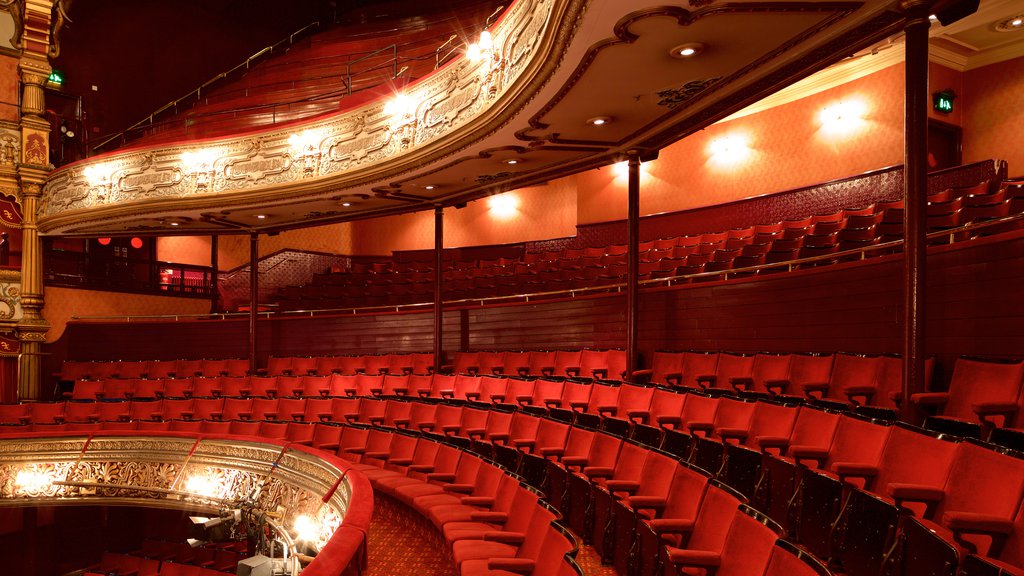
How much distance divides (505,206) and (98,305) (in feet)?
15.1

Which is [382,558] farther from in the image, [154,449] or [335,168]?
[335,168]

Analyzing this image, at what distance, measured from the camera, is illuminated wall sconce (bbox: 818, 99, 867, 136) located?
227 inches

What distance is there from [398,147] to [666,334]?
90.6 inches

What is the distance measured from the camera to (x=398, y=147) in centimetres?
525

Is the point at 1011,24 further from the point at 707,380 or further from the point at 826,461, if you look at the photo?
the point at 826,461

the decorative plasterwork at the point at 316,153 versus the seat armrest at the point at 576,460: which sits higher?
the decorative plasterwork at the point at 316,153

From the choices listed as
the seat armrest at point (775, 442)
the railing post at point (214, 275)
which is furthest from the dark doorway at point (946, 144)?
the railing post at point (214, 275)

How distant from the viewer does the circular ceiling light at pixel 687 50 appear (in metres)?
3.01

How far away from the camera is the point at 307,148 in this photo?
600cm

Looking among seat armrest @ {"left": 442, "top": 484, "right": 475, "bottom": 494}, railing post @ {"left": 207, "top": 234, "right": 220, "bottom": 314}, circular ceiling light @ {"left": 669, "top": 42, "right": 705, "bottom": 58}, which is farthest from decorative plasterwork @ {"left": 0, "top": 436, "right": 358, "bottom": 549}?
railing post @ {"left": 207, "top": 234, "right": 220, "bottom": 314}

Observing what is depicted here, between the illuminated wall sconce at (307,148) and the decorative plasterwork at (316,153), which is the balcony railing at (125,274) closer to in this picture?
the decorative plasterwork at (316,153)

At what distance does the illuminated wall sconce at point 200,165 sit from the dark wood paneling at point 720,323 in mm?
1861

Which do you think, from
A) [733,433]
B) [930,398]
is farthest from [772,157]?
[733,433]

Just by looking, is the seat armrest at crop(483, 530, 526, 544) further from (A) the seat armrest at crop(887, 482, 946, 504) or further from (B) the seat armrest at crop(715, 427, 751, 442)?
(A) the seat armrest at crop(887, 482, 946, 504)
